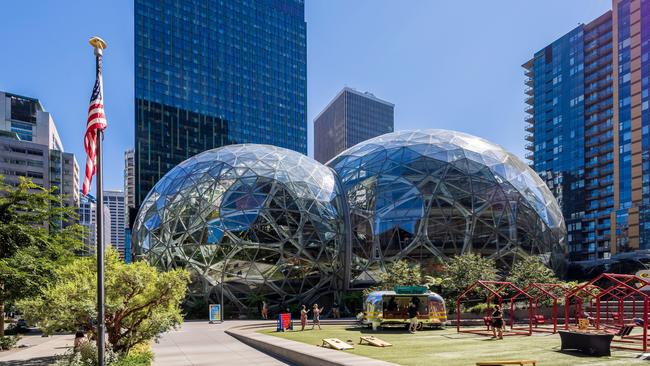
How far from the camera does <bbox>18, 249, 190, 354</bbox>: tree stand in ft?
44.2

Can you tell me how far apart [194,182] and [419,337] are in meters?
24.0

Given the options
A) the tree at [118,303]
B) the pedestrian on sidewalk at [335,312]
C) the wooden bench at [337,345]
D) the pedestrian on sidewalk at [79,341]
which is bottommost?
the pedestrian on sidewalk at [335,312]

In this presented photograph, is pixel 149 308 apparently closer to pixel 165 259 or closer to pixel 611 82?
pixel 165 259

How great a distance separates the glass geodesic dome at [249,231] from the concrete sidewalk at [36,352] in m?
11.4

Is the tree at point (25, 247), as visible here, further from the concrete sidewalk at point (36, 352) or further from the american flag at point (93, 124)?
the american flag at point (93, 124)

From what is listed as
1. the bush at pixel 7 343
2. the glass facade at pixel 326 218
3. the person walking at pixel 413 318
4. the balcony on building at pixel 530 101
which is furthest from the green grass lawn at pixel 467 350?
the balcony on building at pixel 530 101

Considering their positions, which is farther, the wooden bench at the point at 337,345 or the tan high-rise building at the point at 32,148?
the tan high-rise building at the point at 32,148

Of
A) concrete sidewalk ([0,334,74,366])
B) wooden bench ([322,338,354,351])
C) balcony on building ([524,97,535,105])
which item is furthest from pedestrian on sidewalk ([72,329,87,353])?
balcony on building ([524,97,535,105])

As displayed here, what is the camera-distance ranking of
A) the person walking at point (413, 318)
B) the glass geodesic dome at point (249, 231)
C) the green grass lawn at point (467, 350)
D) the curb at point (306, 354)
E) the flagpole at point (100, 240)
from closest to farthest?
1. the flagpole at point (100, 240)
2. the curb at point (306, 354)
3. the green grass lawn at point (467, 350)
4. the person walking at point (413, 318)
5. the glass geodesic dome at point (249, 231)

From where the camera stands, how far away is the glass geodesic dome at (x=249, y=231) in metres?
35.3

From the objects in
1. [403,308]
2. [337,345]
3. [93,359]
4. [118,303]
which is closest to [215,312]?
[403,308]

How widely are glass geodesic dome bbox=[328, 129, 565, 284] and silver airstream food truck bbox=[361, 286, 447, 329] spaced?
38.6 ft

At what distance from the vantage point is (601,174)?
102m

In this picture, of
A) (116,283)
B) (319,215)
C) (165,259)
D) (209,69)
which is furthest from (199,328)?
(209,69)
